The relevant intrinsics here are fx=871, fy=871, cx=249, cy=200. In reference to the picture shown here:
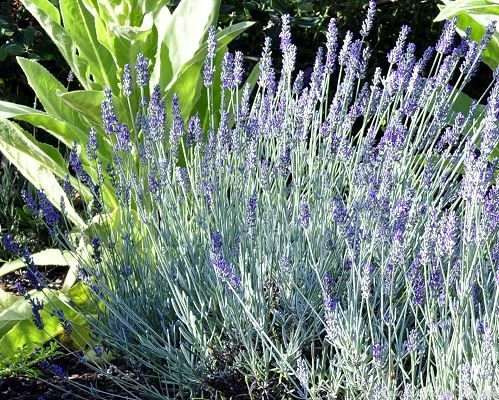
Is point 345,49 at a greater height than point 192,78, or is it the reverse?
point 345,49

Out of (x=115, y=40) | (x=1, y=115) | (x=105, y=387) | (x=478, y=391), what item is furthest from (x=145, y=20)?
(x=478, y=391)

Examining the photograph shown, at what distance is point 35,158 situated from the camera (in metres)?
3.49

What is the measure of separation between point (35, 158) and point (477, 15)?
1910 mm

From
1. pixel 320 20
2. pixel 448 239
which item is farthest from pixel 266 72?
Result: pixel 320 20

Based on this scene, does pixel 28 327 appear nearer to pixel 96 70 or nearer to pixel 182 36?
pixel 96 70

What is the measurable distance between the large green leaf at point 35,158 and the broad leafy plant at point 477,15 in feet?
5.45

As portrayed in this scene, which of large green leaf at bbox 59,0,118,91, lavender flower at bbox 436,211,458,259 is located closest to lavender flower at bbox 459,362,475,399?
lavender flower at bbox 436,211,458,259

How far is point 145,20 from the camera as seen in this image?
333cm

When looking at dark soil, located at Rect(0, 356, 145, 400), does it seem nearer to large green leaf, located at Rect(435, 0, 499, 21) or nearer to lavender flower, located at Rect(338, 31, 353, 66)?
lavender flower, located at Rect(338, 31, 353, 66)

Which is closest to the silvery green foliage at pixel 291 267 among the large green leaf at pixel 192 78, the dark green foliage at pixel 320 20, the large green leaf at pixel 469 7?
the large green leaf at pixel 192 78

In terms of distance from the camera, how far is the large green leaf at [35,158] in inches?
135

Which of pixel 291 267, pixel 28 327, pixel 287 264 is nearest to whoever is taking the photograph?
pixel 287 264

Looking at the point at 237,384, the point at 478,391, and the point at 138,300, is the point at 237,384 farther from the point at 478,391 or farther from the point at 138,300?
the point at 478,391

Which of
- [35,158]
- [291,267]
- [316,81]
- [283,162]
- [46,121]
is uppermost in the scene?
[316,81]
